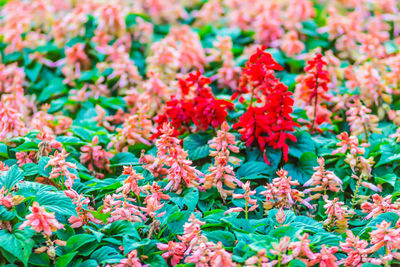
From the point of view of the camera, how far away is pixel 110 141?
4.00 metres

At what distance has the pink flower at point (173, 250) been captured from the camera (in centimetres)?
263

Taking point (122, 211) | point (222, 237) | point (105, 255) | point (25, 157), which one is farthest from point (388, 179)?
point (25, 157)

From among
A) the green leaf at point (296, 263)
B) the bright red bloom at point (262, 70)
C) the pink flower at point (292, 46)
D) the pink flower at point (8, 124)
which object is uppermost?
the bright red bloom at point (262, 70)

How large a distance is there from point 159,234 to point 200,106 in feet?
3.58

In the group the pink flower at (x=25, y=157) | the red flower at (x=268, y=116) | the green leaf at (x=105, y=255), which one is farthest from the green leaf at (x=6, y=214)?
the red flower at (x=268, y=116)

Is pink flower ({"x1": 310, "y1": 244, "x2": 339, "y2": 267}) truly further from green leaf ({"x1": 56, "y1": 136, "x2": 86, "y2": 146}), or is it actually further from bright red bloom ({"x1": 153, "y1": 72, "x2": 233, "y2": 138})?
green leaf ({"x1": 56, "y1": 136, "x2": 86, "y2": 146})

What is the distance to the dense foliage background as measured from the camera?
264 centimetres

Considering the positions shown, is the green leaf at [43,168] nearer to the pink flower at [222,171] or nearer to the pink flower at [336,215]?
the pink flower at [222,171]

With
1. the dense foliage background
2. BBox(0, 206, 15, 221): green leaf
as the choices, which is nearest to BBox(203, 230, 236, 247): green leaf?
the dense foliage background

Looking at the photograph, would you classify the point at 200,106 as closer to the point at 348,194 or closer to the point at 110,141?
the point at 110,141

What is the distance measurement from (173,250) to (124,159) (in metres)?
1.16

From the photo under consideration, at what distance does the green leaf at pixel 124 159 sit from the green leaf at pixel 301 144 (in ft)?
3.97

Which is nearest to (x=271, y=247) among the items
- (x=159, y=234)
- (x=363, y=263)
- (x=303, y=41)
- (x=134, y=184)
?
(x=363, y=263)

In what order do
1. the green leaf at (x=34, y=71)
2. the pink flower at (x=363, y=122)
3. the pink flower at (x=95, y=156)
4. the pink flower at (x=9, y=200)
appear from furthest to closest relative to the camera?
the green leaf at (x=34, y=71) → the pink flower at (x=363, y=122) → the pink flower at (x=95, y=156) → the pink flower at (x=9, y=200)
